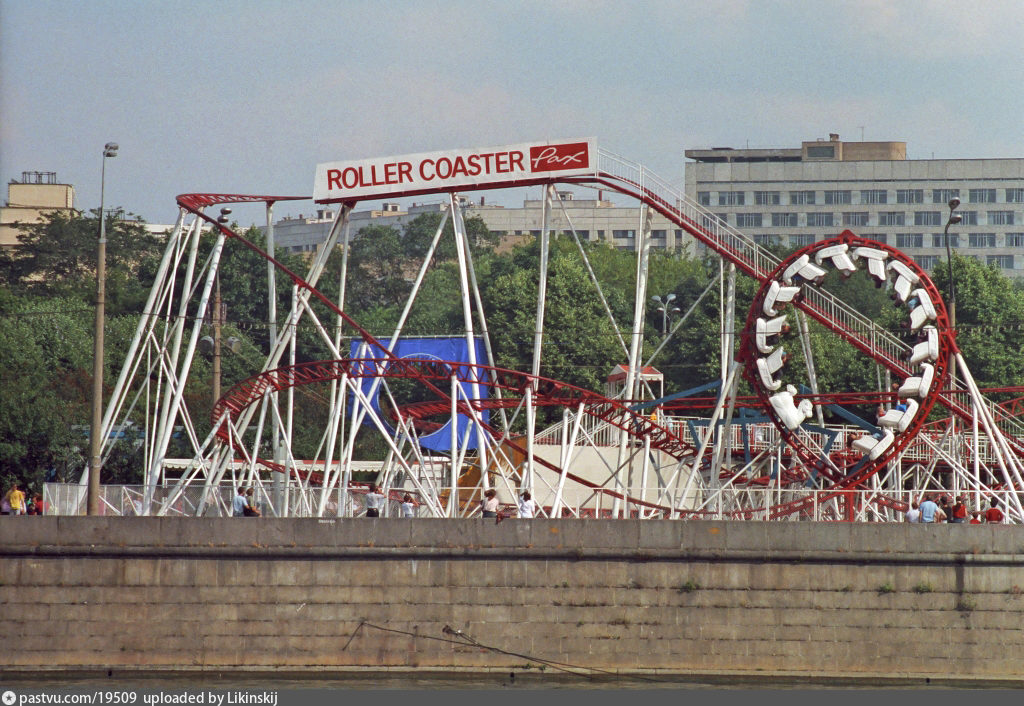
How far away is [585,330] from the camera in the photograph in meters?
88.1

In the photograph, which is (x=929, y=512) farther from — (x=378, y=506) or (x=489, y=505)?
(x=378, y=506)

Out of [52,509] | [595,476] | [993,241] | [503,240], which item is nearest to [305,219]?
[503,240]

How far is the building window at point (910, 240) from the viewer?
148 meters

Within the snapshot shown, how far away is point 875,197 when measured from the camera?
147 metres

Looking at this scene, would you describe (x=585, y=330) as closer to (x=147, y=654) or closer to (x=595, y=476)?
(x=595, y=476)

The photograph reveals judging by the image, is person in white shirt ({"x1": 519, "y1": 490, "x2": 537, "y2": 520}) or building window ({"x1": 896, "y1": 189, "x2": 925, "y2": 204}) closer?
person in white shirt ({"x1": 519, "y1": 490, "x2": 537, "y2": 520})

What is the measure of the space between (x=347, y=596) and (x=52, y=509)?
32.1ft

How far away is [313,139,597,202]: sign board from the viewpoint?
153ft

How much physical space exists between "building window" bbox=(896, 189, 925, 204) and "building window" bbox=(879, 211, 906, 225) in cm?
111

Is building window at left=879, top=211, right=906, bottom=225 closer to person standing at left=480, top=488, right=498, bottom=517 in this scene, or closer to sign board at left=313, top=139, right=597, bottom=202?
sign board at left=313, top=139, right=597, bottom=202

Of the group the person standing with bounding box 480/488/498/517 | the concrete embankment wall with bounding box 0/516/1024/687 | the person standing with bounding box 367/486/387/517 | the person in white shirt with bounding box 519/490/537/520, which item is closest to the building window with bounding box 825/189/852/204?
the person standing with bounding box 367/486/387/517

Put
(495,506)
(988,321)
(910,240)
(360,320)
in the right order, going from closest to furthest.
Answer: (495,506), (988,321), (360,320), (910,240)

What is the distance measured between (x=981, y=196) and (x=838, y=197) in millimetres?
12754

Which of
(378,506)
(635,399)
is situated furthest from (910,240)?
(378,506)
